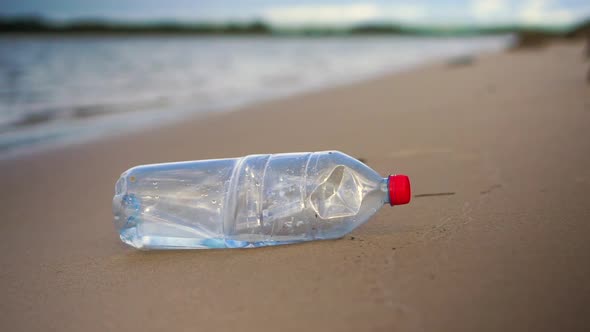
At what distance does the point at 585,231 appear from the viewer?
169cm

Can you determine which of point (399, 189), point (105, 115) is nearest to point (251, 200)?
point (399, 189)

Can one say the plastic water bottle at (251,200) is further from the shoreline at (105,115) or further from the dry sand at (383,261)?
the shoreline at (105,115)

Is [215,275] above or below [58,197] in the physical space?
below

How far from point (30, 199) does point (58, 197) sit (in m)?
0.16

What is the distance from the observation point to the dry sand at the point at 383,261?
139cm

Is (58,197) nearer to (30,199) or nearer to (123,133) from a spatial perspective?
(30,199)

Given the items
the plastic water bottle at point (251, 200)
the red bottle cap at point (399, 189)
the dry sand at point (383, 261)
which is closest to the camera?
the dry sand at point (383, 261)

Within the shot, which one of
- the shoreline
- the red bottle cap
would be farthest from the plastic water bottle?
the shoreline

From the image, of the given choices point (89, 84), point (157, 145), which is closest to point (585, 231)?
point (157, 145)

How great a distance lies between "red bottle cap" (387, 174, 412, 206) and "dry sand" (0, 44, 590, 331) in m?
0.15

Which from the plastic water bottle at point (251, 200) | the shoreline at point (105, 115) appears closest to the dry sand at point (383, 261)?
the plastic water bottle at point (251, 200)

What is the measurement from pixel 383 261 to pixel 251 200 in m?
0.55

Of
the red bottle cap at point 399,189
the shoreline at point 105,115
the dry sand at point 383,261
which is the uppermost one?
the shoreline at point 105,115

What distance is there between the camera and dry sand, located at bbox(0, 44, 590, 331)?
54.6 inches
